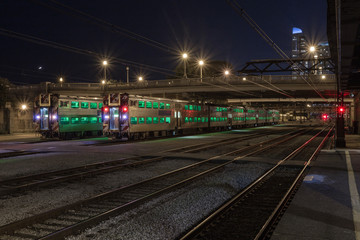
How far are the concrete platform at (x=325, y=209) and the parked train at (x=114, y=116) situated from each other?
1651 centimetres

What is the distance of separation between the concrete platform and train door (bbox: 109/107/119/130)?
17.0 metres

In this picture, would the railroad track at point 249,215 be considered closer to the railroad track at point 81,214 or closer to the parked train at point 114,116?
the railroad track at point 81,214

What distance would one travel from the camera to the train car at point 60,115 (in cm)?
2656

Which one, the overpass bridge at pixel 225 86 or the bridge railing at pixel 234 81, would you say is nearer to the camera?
the bridge railing at pixel 234 81

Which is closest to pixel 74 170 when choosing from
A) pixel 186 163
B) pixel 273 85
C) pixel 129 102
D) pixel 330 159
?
pixel 186 163

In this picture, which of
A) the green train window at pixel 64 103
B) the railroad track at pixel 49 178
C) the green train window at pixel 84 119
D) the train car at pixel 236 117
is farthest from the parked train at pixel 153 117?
the railroad track at pixel 49 178

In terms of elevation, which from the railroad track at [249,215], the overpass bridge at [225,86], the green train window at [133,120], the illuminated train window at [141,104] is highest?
the overpass bridge at [225,86]

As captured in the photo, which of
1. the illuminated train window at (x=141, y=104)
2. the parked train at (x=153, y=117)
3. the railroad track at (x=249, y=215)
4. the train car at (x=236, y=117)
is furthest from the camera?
the train car at (x=236, y=117)

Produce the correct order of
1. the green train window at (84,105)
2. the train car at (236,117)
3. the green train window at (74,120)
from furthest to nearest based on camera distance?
1. the train car at (236,117)
2. the green train window at (84,105)
3. the green train window at (74,120)

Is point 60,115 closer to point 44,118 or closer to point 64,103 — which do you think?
point 64,103

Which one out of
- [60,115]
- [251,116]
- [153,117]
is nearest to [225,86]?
[251,116]

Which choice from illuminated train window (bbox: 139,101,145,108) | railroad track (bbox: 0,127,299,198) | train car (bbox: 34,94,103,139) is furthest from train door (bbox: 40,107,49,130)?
railroad track (bbox: 0,127,299,198)

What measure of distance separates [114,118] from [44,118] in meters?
6.69

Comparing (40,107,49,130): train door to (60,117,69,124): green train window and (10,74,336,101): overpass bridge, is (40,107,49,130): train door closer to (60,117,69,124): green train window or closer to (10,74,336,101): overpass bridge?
(60,117,69,124): green train window
